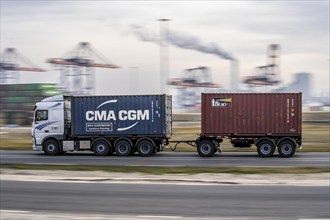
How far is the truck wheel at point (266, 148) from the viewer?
2598cm

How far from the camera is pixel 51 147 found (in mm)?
28422

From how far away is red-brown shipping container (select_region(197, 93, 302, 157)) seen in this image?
26.1 metres

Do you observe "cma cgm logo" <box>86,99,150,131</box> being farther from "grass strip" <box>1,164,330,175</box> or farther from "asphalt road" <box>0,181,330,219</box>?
"asphalt road" <box>0,181,330,219</box>

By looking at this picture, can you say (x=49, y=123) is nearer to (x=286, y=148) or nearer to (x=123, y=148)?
(x=123, y=148)

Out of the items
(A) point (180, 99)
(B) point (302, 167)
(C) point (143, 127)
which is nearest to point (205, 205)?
(B) point (302, 167)

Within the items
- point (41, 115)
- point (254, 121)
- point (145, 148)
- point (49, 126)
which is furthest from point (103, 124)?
point (254, 121)

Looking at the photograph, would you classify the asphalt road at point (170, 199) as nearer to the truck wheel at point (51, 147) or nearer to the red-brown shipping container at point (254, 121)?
the red-brown shipping container at point (254, 121)

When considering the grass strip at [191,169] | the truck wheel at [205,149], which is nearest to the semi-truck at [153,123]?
the truck wheel at [205,149]

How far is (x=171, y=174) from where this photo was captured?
17797 millimetres

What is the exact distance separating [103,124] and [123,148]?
72.4 inches

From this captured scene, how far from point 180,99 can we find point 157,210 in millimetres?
164336

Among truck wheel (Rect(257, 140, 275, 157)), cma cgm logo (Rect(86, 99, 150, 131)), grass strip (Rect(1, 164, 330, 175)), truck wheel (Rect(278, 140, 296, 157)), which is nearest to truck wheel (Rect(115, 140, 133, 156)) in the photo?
cma cgm logo (Rect(86, 99, 150, 131))

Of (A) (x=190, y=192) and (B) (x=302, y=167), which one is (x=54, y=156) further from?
(A) (x=190, y=192)

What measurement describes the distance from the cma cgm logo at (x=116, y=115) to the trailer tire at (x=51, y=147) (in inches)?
91.1
